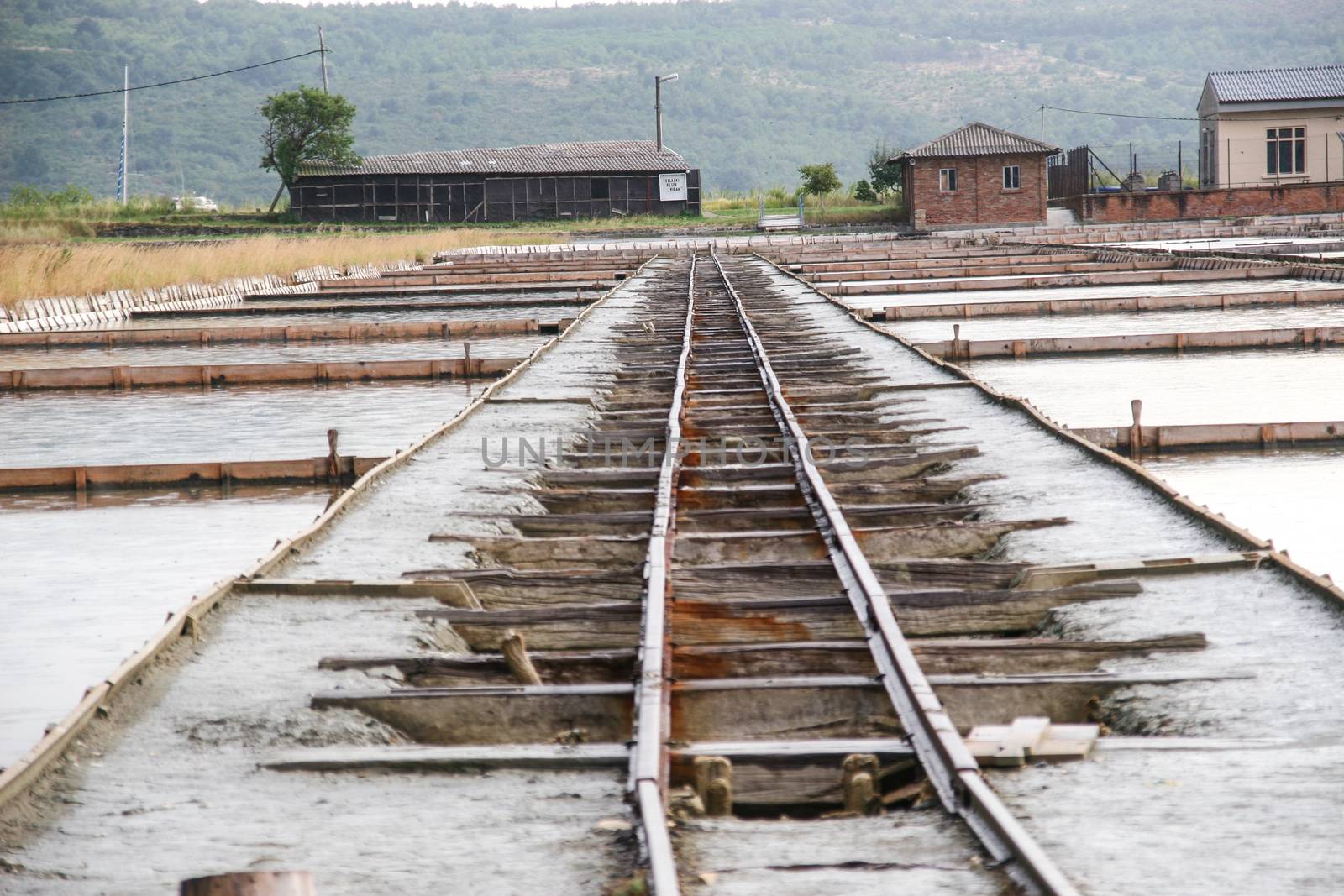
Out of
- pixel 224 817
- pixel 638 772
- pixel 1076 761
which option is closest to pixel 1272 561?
pixel 1076 761

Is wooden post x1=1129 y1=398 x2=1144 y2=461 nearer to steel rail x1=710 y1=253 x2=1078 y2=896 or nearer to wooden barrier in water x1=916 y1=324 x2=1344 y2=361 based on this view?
steel rail x1=710 y1=253 x2=1078 y2=896

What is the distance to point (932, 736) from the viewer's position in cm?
340

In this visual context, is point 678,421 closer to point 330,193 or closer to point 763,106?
point 330,193

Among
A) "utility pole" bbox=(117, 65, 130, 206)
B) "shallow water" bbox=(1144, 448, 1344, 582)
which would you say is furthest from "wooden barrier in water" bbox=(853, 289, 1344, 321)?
"utility pole" bbox=(117, 65, 130, 206)

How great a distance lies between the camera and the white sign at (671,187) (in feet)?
191

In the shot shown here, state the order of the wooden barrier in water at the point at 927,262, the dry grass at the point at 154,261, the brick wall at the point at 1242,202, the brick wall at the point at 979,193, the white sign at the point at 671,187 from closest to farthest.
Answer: the dry grass at the point at 154,261, the wooden barrier in water at the point at 927,262, the brick wall at the point at 1242,202, the brick wall at the point at 979,193, the white sign at the point at 671,187

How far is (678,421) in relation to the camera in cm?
891

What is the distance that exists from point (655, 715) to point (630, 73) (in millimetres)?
155123

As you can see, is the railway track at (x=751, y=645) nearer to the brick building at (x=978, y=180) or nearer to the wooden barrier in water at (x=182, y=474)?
the wooden barrier in water at (x=182, y=474)

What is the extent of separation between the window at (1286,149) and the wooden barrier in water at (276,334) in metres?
32.8

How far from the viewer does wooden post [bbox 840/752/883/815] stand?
3273mm

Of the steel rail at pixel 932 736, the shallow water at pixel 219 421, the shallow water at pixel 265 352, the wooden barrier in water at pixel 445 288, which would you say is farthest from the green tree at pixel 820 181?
the steel rail at pixel 932 736

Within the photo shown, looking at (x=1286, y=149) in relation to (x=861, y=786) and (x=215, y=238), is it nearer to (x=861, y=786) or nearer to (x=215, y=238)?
(x=215, y=238)

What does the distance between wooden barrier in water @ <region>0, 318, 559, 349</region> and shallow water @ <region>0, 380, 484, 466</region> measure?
418 cm
